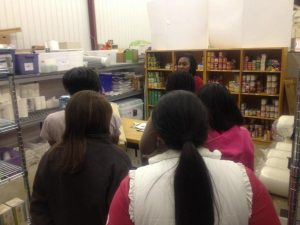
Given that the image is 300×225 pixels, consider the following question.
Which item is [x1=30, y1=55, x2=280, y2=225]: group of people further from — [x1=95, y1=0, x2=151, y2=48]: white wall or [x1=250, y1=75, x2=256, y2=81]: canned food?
[x1=95, y1=0, x2=151, y2=48]: white wall

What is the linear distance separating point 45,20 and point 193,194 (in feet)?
13.4

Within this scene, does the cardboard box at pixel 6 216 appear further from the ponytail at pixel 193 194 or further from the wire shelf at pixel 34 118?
the ponytail at pixel 193 194

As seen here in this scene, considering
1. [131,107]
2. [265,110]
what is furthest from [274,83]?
[131,107]

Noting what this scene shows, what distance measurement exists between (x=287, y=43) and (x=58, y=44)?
10.5 feet

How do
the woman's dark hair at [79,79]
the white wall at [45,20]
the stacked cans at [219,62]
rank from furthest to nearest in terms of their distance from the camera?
the stacked cans at [219,62]
the white wall at [45,20]
the woman's dark hair at [79,79]

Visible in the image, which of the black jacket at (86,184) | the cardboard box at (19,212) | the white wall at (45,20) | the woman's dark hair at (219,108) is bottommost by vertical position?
the cardboard box at (19,212)

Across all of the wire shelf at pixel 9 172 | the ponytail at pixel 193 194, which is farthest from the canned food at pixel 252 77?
the ponytail at pixel 193 194

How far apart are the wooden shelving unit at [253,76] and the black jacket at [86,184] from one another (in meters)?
3.57

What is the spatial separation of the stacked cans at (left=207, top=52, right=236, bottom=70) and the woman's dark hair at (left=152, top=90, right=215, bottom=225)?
394 cm

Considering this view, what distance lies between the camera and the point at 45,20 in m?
4.20

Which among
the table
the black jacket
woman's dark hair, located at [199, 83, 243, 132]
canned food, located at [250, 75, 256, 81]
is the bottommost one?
the table

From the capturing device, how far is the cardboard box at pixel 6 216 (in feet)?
8.05

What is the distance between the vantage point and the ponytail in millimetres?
798

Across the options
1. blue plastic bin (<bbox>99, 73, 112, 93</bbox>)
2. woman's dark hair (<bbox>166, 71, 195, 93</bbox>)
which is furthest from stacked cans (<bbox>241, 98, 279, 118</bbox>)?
woman's dark hair (<bbox>166, 71, 195, 93</bbox>)
